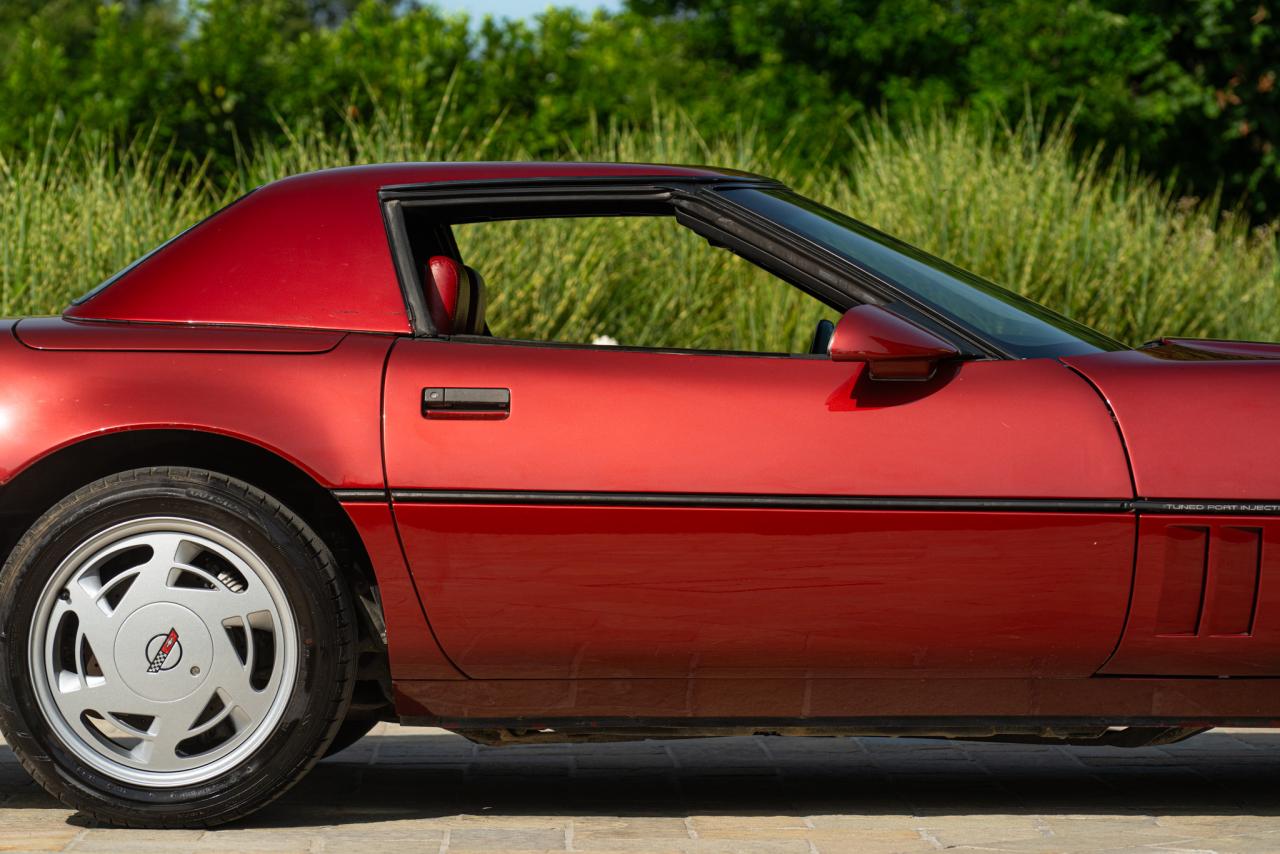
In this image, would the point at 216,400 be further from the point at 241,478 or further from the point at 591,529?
the point at 591,529

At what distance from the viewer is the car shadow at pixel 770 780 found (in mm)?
4281

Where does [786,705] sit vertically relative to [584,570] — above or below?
below

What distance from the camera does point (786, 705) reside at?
389 centimetres

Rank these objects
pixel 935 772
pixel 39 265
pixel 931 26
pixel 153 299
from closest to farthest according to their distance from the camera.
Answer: pixel 153 299
pixel 935 772
pixel 39 265
pixel 931 26

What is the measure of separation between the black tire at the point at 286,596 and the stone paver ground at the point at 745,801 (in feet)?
0.30

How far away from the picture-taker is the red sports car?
3758 mm

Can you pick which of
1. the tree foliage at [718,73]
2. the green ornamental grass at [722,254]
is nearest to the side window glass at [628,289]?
the green ornamental grass at [722,254]

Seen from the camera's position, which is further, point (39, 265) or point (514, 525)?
point (39, 265)

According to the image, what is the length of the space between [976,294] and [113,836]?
233 centimetres

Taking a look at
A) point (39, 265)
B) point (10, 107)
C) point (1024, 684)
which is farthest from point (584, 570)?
point (10, 107)

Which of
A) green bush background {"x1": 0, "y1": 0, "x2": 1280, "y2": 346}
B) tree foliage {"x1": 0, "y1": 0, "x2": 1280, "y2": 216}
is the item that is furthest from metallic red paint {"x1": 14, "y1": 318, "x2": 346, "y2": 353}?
tree foliage {"x1": 0, "y1": 0, "x2": 1280, "y2": 216}

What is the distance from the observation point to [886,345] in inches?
147

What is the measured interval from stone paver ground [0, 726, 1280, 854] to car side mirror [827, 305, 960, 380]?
3.40 feet

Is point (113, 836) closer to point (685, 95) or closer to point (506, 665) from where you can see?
point (506, 665)
